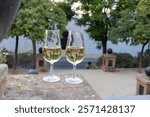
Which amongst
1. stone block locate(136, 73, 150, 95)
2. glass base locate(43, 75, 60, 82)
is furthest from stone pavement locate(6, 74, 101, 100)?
stone block locate(136, 73, 150, 95)

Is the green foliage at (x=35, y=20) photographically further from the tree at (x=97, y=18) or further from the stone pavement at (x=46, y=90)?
the stone pavement at (x=46, y=90)

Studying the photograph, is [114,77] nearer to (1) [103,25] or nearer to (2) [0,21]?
(1) [103,25]

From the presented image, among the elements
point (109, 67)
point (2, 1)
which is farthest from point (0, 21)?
point (109, 67)

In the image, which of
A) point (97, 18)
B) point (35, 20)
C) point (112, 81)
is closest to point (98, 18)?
point (97, 18)

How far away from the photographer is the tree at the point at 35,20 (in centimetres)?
690

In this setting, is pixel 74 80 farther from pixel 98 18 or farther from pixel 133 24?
pixel 98 18

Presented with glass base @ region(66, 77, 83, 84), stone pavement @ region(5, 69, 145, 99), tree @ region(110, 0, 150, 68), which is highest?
tree @ region(110, 0, 150, 68)

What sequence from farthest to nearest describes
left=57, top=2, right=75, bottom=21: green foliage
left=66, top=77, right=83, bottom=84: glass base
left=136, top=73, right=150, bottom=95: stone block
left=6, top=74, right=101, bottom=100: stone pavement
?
left=57, top=2, right=75, bottom=21: green foliage < left=136, top=73, right=150, bottom=95: stone block < left=66, top=77, right=83, bottom=84: glass base < left=6, top=74, right=101, bottom=100: stone pavement

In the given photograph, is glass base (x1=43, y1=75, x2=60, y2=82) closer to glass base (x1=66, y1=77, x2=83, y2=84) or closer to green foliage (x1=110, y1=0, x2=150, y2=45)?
glass base (x1=66, y1=77, x2=83, y2=84)

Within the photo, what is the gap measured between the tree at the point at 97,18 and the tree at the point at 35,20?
95 cm

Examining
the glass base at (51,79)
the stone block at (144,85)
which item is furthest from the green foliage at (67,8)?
the glass base at (51,79)

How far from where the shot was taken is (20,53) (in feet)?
27.1

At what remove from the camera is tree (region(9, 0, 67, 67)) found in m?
6.90

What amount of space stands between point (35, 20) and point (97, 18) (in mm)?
1706
